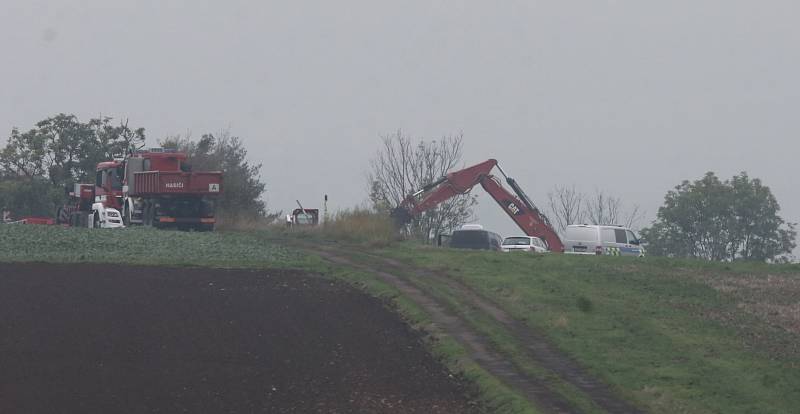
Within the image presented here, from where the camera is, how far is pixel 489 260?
29.3 meters

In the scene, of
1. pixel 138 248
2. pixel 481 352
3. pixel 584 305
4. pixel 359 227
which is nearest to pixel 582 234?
pixel 359 227

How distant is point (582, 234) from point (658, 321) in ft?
75.2

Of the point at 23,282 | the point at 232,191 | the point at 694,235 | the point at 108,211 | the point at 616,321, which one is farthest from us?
the point at 694,235

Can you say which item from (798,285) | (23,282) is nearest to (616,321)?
(798,285)

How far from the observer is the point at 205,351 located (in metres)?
17.2

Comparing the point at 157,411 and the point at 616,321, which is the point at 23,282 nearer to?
the point at 157,411

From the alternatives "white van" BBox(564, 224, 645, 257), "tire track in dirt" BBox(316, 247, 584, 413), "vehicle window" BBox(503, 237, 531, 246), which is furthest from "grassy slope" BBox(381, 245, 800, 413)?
"vehicle window" BBox(503, 237, 531, 246)

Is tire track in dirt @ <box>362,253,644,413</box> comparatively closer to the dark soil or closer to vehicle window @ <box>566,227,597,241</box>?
the dark soil

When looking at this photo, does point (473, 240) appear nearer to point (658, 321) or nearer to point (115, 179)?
point (115, 179)

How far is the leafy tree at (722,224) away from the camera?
69.9m

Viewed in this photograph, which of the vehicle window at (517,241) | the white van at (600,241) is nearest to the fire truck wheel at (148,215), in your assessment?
the vehicle window at (517,241)

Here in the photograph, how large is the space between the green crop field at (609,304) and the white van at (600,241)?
10057mm

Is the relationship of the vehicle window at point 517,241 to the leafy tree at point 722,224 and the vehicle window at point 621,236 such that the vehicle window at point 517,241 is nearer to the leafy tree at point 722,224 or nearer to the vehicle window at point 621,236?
the vehicle window at point 621,236

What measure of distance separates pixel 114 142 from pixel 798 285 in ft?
189
